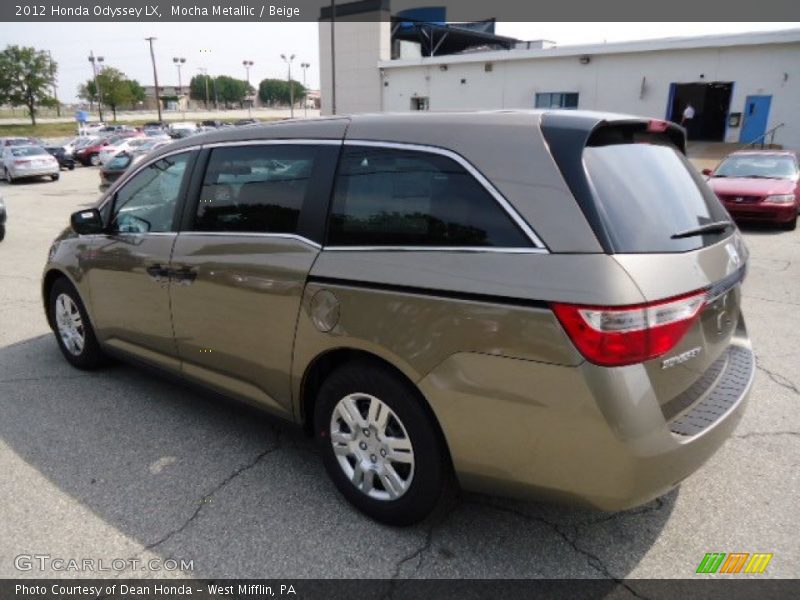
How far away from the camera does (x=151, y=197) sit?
380cm

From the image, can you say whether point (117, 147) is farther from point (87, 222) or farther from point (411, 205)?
point (411, 205)

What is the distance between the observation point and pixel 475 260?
2283 millimetres

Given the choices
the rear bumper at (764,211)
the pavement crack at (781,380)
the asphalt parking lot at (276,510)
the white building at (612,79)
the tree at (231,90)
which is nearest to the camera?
the asphalt parking lot at (276,510)

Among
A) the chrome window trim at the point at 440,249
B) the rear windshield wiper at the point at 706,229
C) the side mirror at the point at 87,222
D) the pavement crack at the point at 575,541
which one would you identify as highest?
the rear windshield wiper at the point at 706,229

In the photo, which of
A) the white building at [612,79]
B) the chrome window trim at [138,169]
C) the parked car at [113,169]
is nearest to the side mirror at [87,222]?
the chrome window trim at [138,169]

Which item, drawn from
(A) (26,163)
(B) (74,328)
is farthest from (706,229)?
(A) (26,163)

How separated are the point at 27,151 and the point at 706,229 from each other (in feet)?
93.5

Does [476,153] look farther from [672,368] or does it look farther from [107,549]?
[107,549]

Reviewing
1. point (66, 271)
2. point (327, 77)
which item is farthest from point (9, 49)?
point (66, 271)

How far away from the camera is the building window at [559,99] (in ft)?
97.0

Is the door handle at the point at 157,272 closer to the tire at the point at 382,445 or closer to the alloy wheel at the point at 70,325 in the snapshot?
the alloy wheel at the point at 70,325

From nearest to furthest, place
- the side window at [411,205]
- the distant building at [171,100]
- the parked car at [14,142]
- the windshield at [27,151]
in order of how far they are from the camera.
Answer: the side window at [411,205], the windshield at [27,151], the parked car at [14,142], the distant building at [171,100]

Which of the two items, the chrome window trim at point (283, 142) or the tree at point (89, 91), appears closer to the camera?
the chrome window trim at point (283, 142)

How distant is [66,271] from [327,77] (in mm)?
38889
